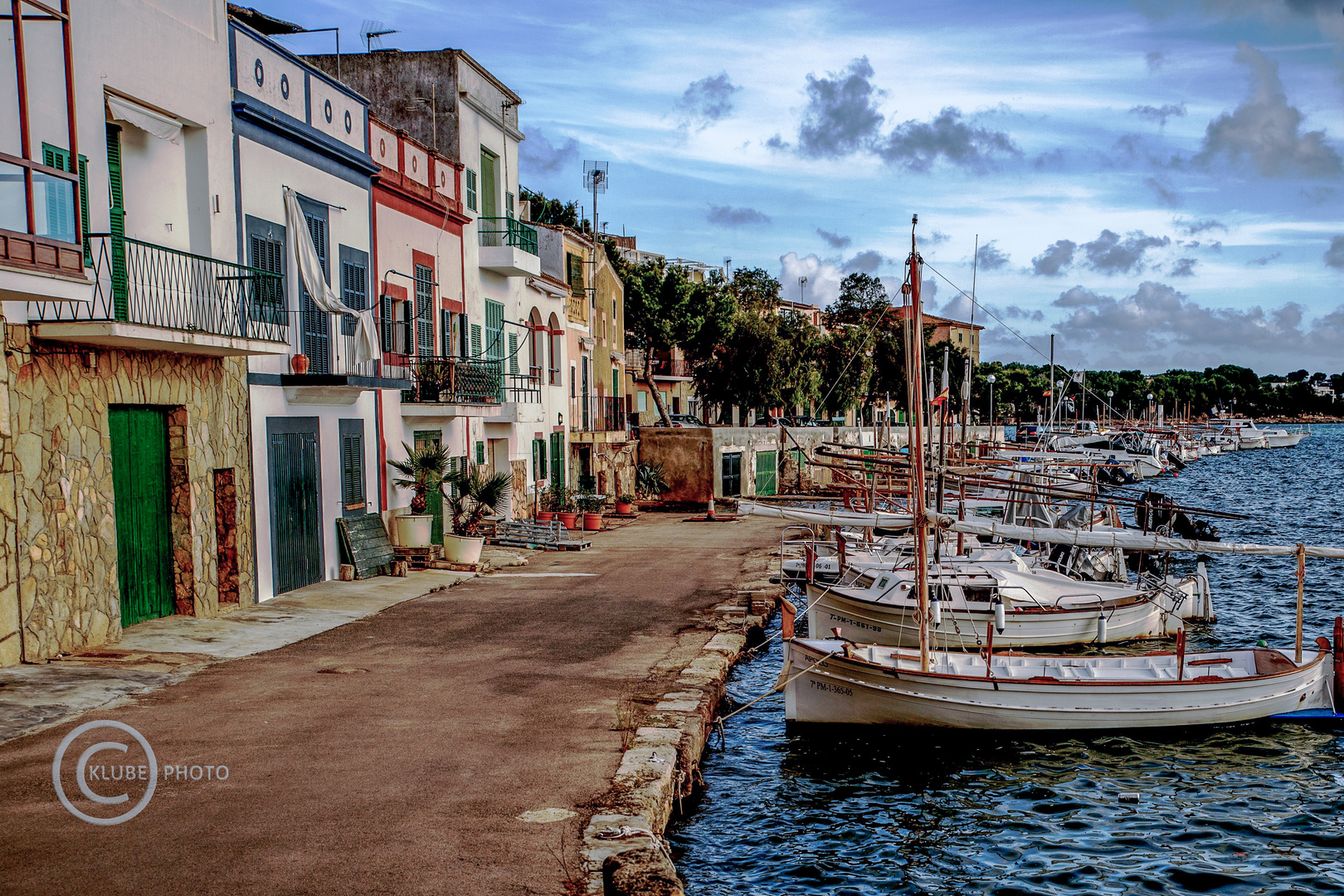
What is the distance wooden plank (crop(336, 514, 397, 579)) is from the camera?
832 inches

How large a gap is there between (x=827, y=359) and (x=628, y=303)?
17688 millimetres

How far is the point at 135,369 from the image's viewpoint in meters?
14.8

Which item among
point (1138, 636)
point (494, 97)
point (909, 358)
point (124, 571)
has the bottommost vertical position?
point (1138, 636)

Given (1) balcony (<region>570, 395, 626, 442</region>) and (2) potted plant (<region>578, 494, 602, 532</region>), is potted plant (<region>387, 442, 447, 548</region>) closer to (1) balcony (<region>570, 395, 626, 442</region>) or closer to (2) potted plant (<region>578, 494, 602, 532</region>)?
(2) potted plant (<region>578, 494, 602, 532</region>)

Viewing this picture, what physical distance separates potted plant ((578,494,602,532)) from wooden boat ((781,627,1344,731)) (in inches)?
717

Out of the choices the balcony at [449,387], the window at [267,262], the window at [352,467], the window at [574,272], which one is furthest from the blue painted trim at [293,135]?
the window at [574,272]

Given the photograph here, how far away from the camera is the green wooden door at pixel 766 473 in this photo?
51.7 metres

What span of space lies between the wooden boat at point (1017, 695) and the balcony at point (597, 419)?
2369cm

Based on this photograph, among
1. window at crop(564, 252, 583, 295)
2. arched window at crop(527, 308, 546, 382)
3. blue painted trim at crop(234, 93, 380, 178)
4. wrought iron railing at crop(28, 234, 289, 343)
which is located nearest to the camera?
wrought iron railing at crop(28, 234, 289, 343)

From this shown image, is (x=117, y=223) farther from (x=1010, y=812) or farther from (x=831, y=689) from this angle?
(x=1010, y=812)

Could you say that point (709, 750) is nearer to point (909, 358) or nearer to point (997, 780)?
point (997, 780)

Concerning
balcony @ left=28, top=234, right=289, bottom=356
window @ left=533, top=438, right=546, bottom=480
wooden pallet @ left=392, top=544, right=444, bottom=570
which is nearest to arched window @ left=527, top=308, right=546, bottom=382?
window @ left=533, top=438, right=546, bottom=480

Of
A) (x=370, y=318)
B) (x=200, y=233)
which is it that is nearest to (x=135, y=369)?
(x=200, y=233)

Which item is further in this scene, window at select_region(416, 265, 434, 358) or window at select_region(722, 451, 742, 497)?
window at select_region(722, 451, 742, 497)
